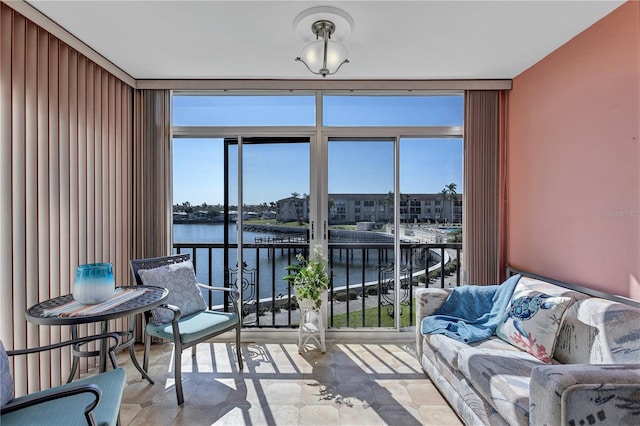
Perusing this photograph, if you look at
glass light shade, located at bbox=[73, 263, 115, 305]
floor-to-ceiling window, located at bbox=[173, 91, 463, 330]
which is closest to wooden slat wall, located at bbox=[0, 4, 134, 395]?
glass light shade, located at bbox=[73, 263, 115, 305]

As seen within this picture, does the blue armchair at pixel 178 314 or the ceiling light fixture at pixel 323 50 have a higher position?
the ceiling light fixture at pixel 323 50

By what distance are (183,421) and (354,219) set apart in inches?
83.4

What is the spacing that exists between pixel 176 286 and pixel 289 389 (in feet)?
3.93

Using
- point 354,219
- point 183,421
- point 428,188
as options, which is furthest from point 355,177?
point 183,421

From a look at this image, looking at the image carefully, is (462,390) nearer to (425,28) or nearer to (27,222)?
(425,28)

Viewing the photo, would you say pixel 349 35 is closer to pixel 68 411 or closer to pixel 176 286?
pixel 176 286

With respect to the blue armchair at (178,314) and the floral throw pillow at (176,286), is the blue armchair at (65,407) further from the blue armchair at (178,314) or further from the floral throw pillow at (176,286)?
the floral throw pillow at (176,286)

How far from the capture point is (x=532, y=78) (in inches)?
106

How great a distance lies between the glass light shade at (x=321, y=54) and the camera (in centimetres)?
209

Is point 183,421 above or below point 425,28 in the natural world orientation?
below

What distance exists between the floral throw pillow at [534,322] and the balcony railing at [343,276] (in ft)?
3.73

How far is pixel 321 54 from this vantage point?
2121mm

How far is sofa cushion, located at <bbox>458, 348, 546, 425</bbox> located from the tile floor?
443mm

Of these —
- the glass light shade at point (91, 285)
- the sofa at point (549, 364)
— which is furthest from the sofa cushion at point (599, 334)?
the glass light shade at point (91, 285)
